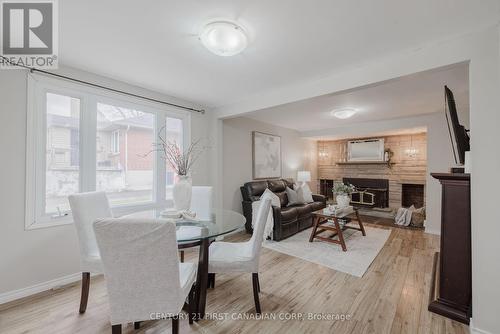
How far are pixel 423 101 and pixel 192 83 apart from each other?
365 centimetres

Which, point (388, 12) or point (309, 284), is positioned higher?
point (388, 12)

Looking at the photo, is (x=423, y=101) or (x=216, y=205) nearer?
(x=423, y=101)

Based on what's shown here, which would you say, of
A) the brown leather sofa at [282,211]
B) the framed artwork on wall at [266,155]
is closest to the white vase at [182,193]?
the brown leather sofa at [282,211]

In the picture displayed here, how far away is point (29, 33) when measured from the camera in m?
1.81

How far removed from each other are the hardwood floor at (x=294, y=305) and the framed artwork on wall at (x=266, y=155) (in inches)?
96.9

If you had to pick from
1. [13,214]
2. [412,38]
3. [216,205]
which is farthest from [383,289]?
[13,214]

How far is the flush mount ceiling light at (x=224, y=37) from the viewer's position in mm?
1646

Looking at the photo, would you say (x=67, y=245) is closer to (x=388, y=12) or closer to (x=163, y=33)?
(x=163, y=33)

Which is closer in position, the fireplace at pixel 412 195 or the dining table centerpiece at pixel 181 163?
the dining table centerpiece at pixel 181 163

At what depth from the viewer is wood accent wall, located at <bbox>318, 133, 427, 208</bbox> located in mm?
5488

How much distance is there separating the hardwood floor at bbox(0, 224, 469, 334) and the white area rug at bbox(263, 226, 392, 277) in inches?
6.1

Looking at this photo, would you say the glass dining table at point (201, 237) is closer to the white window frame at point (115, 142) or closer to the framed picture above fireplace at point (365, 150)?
the white window frame at point (115, 142)

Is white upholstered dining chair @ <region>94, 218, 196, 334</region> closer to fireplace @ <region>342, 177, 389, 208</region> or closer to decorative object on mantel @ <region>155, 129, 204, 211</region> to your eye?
decorative object on mantel @ <region>155, 129, 204, 211</region>

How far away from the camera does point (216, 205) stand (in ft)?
12.7
